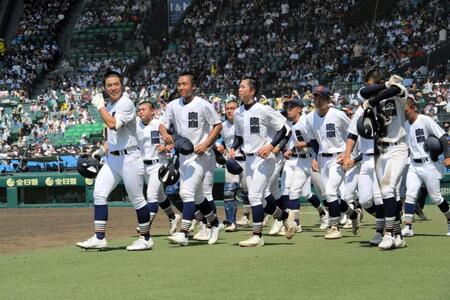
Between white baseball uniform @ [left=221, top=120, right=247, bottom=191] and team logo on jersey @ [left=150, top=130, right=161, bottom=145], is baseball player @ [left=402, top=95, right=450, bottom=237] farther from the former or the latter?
team logo on jersey @ [left=150, top=130, right=161, bottom=145]

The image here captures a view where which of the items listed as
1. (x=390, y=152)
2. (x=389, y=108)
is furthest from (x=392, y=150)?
(x=389, y=108)

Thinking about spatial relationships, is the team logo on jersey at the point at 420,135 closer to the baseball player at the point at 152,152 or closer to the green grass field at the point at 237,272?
the green grass field at the point at 237,272

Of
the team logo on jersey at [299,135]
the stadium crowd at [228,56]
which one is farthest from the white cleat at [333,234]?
the stadium crowd at [228,56]

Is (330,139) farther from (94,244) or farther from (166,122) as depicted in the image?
(94,244)

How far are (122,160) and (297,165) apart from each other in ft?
15.1

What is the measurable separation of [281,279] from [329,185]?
5.16 m

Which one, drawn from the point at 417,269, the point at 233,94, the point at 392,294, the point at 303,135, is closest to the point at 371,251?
the point at 417,269

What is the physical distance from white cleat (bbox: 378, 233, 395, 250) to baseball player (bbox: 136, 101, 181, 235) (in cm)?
465

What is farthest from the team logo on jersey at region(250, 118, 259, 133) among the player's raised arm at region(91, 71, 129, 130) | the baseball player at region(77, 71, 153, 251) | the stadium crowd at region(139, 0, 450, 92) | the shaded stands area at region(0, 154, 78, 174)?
the stadium crowd at region(139, 0, 450, 92)

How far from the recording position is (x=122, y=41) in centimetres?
4409

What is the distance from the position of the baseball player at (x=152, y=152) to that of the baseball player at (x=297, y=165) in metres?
1.94

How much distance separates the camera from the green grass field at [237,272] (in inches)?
317

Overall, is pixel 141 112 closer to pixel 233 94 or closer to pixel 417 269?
pixel 417 269

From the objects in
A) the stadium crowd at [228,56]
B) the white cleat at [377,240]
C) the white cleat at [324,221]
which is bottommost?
the white cleat at [324,221]
